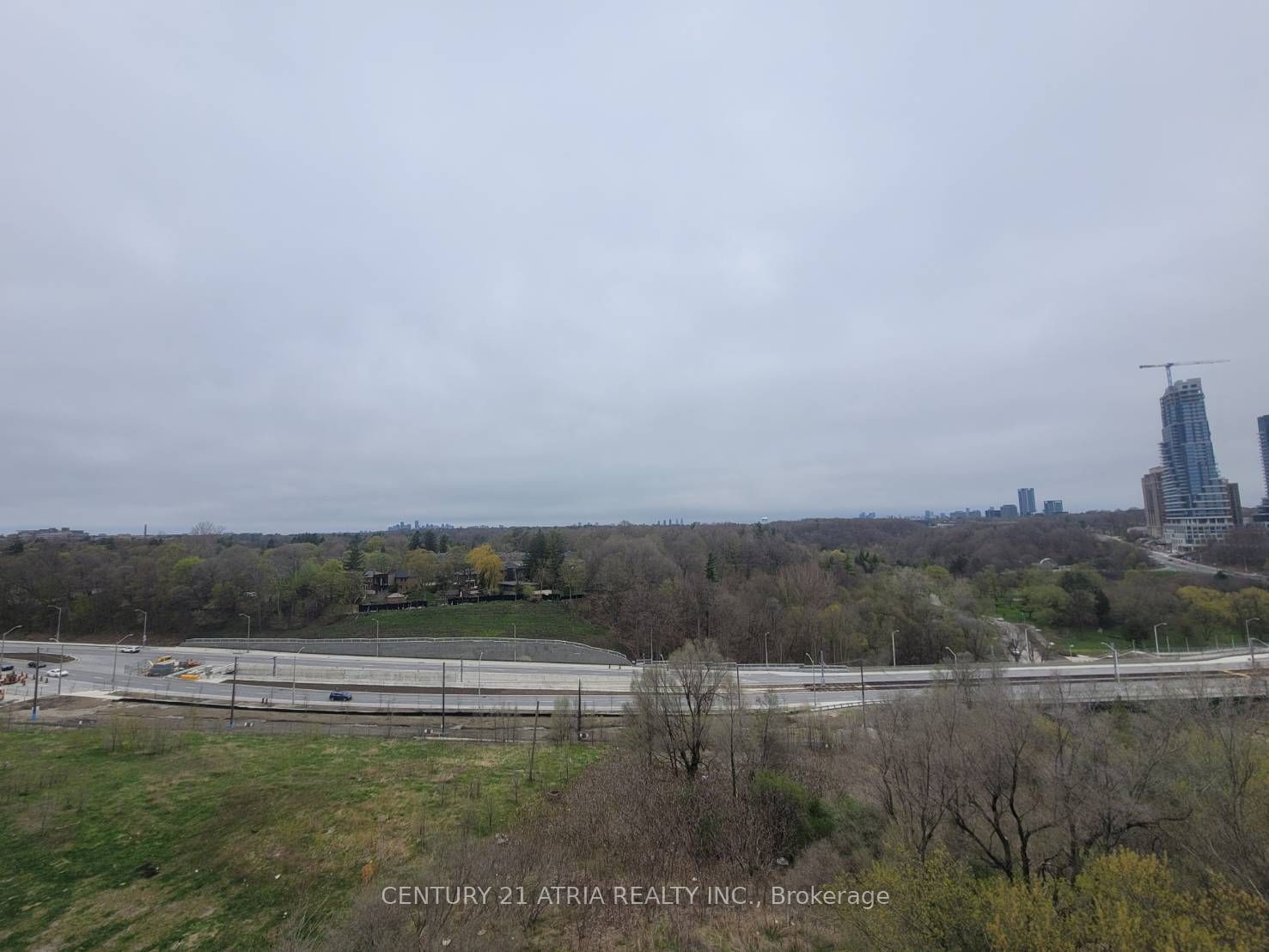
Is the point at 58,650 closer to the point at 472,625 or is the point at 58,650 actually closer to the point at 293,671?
the point at 293,671

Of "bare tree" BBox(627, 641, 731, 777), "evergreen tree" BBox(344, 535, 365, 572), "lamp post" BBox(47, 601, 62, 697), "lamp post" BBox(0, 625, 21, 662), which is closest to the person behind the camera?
"bare tree" BBox(627, 641, 731, 777)

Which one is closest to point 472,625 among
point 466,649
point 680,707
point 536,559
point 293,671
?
point 466,649

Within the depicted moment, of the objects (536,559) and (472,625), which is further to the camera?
(536,559)

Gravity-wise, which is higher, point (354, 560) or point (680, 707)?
point (354, 560)

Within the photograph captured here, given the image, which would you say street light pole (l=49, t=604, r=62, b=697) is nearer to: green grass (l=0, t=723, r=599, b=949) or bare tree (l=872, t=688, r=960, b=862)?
green grass (l=0, t=723, r=599, b=949)

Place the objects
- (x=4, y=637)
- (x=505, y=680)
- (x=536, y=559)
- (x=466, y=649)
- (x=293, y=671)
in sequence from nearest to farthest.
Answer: (x=505, y=680)
(x=293, y=671)
(x=466, y=649)
(x=4, y=637)
(x=536, y=559)

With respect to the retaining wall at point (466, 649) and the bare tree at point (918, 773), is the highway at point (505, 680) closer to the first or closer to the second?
the retaining wall at point (466, 649)

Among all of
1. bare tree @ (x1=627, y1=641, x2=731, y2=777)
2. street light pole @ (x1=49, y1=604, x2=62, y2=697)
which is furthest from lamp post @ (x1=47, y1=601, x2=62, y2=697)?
bare tree @ (x1=627, y1=641, x2=731, y2=777)

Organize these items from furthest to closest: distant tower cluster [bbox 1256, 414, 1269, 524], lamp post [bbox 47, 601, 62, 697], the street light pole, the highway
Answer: distant tower cluster [bbox 1256, 414, 1269, 524]
the street light pole
lamp post [bbox 47, 601, 62, 697]
the highway
